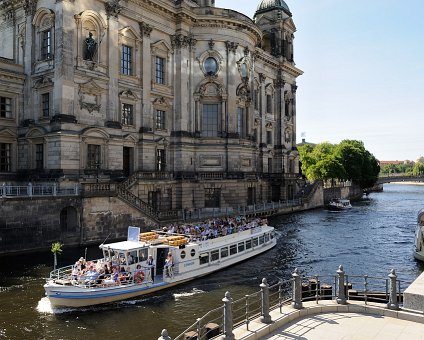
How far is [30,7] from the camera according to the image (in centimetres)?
4075

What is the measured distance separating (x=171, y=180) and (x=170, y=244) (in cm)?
2296

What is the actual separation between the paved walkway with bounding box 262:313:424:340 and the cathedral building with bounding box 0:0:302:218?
87.6 feet

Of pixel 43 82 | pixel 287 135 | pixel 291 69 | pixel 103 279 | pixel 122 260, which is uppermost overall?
pixel 291 69

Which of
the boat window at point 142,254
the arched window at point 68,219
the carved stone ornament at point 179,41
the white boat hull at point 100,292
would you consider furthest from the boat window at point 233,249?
the carved stone ornament at point 179,41

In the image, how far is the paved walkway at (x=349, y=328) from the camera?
39.4 ft

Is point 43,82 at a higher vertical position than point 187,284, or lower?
higher

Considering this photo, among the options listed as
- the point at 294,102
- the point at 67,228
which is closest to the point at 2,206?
the point at 67,228

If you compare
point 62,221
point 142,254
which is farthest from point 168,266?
point 62,221

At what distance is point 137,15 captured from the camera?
45.7 m

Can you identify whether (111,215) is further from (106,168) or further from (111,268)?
(111,268)

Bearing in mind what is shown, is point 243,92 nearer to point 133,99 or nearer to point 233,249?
point 133,99

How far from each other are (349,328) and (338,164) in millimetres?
94790

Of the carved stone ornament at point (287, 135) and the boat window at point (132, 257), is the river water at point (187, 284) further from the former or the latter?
the carved stone ornament at point (287, 135)

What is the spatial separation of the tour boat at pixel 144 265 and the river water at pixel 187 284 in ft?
1.91
